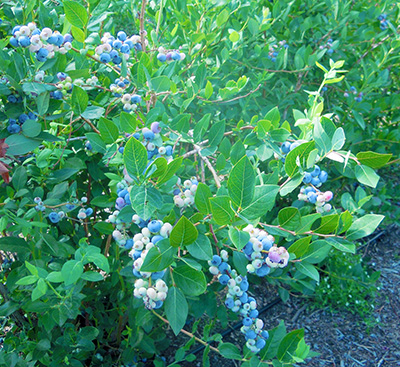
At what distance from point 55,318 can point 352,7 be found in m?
2.40

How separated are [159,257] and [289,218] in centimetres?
33

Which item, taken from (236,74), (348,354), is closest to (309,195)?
(236,74)

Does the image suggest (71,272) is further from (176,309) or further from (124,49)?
(124,49)

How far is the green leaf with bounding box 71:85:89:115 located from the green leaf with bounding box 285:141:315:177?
55cm

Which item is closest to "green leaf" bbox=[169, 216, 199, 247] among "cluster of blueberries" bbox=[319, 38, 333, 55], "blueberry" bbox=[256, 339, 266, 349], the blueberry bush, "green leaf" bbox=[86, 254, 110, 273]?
the blueberry bush

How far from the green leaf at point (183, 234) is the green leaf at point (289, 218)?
25cm

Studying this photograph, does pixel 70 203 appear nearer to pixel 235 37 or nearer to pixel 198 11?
pixel 235 37

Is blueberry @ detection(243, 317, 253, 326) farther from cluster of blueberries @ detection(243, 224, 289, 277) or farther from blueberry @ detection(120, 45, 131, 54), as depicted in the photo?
blueberry @ detection(120, 45, 131, 54)

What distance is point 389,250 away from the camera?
3.02 metres

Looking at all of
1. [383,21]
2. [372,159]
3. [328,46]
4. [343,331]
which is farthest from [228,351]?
[383,21]

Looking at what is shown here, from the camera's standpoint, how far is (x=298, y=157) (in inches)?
36.2

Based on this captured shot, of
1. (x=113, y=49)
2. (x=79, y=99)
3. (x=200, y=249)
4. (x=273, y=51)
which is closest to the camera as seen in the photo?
(x=200, y=249)

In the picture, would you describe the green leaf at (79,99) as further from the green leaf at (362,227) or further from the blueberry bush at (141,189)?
the green leaf at (362,227)

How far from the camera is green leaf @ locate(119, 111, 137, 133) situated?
98 centimetres
